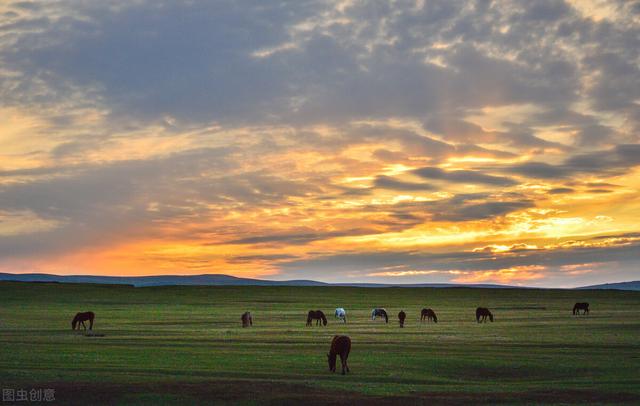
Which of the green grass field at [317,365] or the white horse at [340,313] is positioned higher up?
the white horse at [340,313]

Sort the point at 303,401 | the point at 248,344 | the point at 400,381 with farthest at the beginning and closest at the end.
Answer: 1. the point at 248,344
2. the point at 400,381
3. the point at 303,401

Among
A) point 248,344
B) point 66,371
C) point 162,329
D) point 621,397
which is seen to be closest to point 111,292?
point 162,329

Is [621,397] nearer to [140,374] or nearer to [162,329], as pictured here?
[140,374]

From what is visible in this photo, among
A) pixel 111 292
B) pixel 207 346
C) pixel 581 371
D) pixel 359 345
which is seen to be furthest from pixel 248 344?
pixel 111 292

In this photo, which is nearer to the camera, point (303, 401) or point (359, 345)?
point (303, 401)

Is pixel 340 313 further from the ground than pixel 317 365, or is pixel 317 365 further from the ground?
pixel 340 313

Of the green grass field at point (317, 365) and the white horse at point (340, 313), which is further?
the white horse at point (340, 313)

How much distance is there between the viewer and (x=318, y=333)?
52.6m

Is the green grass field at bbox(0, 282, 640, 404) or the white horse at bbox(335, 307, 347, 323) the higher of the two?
the white horse at bbox(335, 307, 347, 323)

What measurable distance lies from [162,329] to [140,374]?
2905 centimetres

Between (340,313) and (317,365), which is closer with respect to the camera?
(317,365)

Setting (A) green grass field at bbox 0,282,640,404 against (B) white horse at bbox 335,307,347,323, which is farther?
(B) white horse at bbox 335,307,347,323

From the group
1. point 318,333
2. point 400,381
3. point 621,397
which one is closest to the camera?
point 621,397

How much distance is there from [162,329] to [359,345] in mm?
20109
